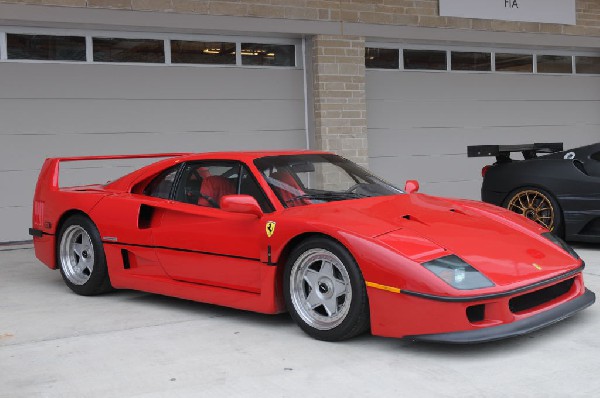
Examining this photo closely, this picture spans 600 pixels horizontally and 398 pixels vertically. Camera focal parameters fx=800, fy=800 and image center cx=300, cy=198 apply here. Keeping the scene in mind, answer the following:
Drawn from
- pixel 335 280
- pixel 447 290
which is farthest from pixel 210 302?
pixel 447 290

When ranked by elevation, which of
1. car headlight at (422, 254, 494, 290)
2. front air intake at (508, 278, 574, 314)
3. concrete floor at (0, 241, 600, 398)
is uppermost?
car headlight at (422, 254, 494, 290)

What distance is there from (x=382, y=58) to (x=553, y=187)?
4.63 m

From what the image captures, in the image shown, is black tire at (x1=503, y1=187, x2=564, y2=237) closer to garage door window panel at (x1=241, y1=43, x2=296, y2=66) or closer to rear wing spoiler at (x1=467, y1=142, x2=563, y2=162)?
rear wing spoiler at (x1=467, y1=142, x2=563, y2=162)

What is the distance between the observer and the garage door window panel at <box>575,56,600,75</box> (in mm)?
14250

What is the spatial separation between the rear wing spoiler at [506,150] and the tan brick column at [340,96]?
2977 millimetres

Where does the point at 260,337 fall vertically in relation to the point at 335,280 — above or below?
below

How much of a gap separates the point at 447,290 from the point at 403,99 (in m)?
8.31

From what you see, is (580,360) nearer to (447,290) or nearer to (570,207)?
(447,290)

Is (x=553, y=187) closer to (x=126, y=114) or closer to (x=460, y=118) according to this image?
(x=460, y=118)

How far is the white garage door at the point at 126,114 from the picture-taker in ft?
31.2

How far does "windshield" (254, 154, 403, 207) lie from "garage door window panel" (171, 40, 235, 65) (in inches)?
202

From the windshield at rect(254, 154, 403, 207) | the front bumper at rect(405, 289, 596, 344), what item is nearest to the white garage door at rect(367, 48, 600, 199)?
the windshield at rect(254, 154, 403, 207)

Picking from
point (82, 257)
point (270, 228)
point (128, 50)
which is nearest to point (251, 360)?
point (270, 228)

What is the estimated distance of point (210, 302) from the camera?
5328 mm
